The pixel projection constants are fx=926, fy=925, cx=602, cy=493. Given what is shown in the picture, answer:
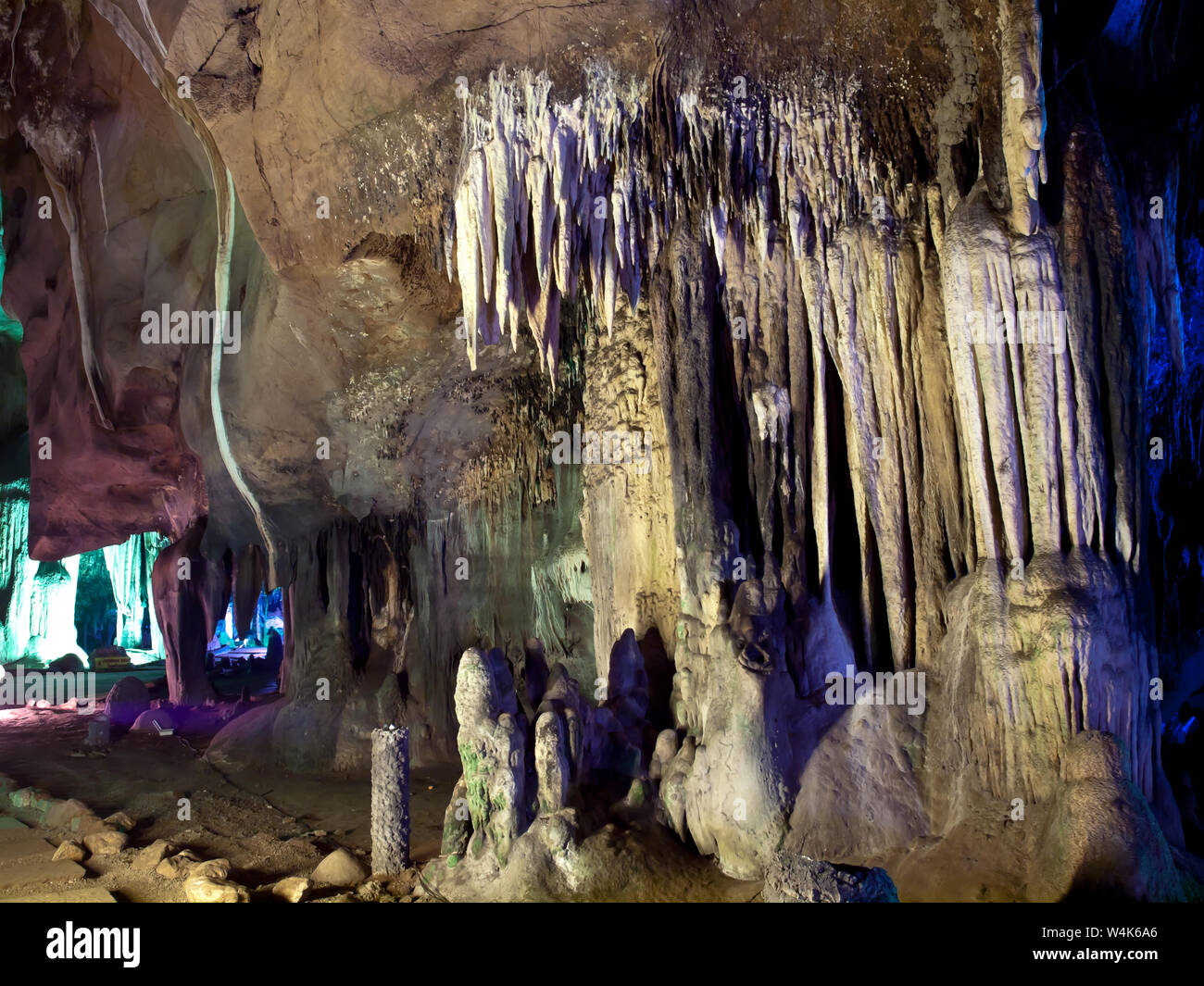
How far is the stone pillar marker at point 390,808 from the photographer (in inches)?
268

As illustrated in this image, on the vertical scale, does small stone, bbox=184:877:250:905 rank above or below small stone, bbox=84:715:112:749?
below

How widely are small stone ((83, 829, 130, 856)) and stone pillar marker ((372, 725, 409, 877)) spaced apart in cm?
267

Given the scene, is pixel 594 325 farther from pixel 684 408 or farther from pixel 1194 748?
pixel 1194 748

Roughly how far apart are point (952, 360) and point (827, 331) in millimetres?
1084

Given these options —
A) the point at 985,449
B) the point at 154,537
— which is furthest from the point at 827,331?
the point at 154,537

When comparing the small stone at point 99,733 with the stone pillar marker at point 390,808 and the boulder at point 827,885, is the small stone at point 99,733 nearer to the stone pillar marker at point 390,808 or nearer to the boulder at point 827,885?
the stone pillar marker at point 390,808

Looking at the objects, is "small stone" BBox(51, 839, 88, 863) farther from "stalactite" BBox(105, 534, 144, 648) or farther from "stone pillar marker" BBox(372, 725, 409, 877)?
"stalactite" BBox(105, 534, 144, 648)

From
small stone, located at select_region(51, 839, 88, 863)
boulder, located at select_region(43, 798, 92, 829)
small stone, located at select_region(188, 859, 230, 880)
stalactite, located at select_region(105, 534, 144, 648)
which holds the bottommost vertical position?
small stone, located at select_region(188, 859, 230, 880)

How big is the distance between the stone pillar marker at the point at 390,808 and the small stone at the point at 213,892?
0.94 metres

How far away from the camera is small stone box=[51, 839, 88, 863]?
762 centimetres

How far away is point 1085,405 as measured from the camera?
5566mm

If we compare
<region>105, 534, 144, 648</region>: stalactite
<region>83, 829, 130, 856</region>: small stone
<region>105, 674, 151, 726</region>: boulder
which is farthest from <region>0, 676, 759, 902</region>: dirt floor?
<region>105, 534, 144, 648</region>: stalactite

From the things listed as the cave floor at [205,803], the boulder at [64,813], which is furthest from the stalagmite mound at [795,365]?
the boulder at [64,813]

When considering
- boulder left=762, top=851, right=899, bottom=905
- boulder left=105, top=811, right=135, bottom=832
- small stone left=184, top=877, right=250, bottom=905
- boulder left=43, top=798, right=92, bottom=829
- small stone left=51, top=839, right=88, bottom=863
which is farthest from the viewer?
boulder left=43, top=798, right=92, bottom=829
